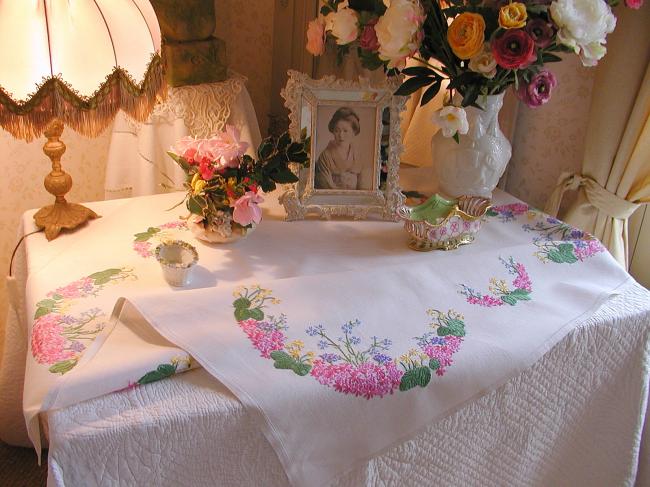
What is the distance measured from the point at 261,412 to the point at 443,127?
2.01ft

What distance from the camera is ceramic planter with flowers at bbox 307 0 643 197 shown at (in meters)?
1.05

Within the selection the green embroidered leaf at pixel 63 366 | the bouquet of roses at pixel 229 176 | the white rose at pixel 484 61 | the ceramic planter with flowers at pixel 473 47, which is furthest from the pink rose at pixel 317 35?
the green embroidered leaf at pixel 63 366

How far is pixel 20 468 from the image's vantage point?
5.14 ft

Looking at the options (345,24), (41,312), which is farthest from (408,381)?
(345,24)

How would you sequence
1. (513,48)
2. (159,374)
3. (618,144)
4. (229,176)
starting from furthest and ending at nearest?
(618,144)
(229,176)
(513,48)
(159,374)

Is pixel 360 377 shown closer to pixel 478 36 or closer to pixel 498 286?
pixel 498 286

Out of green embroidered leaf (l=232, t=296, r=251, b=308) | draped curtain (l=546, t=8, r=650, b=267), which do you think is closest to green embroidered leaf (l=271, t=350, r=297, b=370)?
green embroidered leaf (l=232, t=296, r=251, b=308)

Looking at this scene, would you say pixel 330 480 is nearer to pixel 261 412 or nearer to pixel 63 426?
pixel 261 412

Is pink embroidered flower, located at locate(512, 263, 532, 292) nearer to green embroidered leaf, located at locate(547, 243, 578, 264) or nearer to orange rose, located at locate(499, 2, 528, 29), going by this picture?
green embroidered leaf, located at locate(547, 243, 578, 264)

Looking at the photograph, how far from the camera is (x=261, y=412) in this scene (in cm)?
81

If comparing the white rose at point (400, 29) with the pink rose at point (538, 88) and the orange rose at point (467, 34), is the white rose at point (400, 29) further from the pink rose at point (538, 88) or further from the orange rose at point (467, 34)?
the pink rose at point (538, 88)

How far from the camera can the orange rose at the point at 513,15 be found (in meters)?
1.02

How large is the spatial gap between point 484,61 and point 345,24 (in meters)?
0.26

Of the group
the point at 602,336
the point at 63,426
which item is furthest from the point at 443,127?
the point at 63,426
